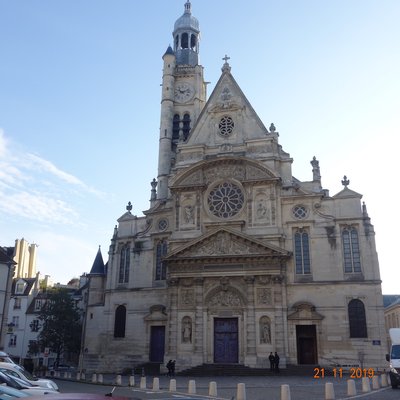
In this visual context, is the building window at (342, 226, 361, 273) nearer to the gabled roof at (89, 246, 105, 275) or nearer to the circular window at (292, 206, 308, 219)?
the circular window at (292, 206, 308, 219)

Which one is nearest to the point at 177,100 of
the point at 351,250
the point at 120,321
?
the point at 120,321

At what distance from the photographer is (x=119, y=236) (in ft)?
113

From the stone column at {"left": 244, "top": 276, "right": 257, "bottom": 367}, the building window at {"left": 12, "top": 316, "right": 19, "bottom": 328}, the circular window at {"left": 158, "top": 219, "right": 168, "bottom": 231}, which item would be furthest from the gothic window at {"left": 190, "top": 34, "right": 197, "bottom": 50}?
the building window at {"left": 12, "top": 316, "right": 19, "bottom": 328}

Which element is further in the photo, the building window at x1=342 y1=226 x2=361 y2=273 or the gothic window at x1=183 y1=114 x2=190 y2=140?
the gothic window at x1=183 y1=114 x2=190 y2=140

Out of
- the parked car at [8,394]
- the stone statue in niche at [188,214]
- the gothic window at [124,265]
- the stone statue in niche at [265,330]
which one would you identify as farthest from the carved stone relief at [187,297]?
the parked car at [8,394]

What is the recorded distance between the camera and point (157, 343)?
30.8m

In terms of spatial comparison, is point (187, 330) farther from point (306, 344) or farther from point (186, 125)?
point (186, 125)

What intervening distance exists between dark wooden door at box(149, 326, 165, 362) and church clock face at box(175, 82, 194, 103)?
2076cm

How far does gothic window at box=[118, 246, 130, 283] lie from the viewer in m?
33.3

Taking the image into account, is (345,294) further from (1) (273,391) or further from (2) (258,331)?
(1) (273,391)

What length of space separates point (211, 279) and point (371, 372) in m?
10.5

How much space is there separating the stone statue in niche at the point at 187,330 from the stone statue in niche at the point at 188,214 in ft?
21.1

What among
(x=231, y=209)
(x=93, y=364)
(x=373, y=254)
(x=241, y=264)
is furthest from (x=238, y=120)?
(x=93, y=364)

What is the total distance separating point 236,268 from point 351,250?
7.12 m
